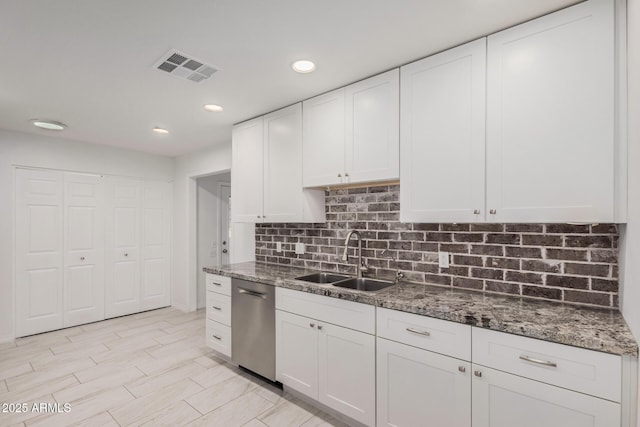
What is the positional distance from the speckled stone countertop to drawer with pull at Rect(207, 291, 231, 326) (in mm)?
966

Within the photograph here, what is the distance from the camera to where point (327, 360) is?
2.15 metres

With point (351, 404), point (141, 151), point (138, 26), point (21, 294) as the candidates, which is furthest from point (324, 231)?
point (21, 294)

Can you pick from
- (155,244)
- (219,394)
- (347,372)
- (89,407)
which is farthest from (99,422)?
(155,244)

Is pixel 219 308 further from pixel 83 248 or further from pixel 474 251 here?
pixel 83 248

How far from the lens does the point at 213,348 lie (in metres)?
3.15

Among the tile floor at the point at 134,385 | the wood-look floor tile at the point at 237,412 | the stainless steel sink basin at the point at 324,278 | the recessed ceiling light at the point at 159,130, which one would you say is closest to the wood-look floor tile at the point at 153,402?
the tile floor at the point at 134,385

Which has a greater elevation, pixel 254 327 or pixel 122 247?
pixel 122 247

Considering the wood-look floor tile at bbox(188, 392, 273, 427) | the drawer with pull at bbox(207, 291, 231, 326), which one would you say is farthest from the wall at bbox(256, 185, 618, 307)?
the wood-look floor tile at bbox(188, 392, 273, 427)

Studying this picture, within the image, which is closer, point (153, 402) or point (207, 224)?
point (153, 402)

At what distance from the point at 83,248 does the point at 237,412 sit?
339 centimetres

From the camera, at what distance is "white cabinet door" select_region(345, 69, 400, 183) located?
7.05 ft

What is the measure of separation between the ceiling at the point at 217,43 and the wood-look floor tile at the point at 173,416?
2.50m

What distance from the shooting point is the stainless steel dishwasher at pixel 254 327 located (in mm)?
2555

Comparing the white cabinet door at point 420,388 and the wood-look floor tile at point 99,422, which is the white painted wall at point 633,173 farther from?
the wood-look floor tile at point 99,422
